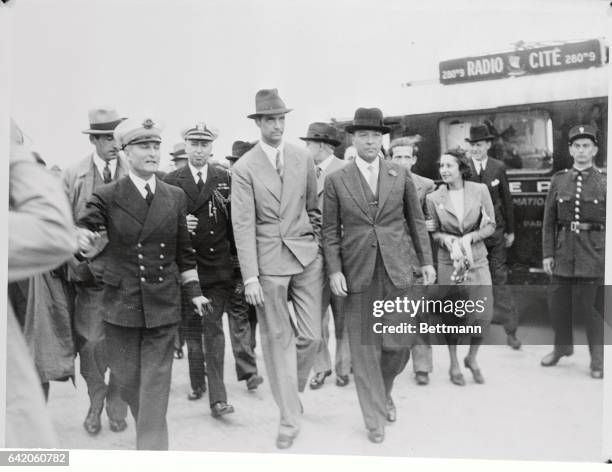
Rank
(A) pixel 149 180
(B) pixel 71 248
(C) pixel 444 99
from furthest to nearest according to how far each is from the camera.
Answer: (C) pixel 444 99 → (A) pixel 149 180 → (B) pixel 71 248

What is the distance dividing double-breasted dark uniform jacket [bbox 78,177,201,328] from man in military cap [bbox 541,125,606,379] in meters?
1.88

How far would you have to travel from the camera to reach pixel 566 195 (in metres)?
3.74

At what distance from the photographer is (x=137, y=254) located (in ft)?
11.2

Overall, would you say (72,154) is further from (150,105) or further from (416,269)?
(416,269)

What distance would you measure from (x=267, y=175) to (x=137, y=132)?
0.68m

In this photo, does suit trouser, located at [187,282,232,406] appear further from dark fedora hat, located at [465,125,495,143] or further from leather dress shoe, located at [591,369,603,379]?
leather dress shoe, located at [591,369,603,379]

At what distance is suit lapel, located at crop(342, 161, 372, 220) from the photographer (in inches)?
144

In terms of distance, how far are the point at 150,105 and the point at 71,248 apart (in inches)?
79.2

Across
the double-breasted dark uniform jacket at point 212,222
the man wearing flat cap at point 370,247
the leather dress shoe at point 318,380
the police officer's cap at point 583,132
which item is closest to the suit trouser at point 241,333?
the double-breasted dark uniform jacket at point 212,222

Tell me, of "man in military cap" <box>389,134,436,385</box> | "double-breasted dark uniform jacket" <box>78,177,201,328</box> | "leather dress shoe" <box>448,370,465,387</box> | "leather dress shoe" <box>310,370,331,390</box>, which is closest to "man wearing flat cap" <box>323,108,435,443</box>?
"man in military cap" <box>389,134,436,385</box>

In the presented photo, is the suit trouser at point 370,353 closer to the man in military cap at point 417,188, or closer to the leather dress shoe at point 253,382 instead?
the man in military cap at point 417,188

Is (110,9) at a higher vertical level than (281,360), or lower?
higher

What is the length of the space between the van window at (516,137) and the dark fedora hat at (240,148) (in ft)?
3.91

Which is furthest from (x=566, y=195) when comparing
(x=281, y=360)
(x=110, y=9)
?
(x=110, y=9)
